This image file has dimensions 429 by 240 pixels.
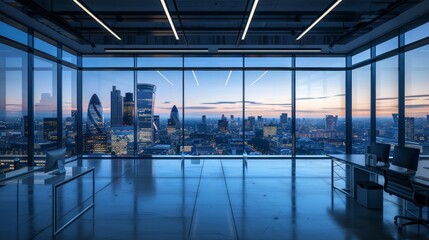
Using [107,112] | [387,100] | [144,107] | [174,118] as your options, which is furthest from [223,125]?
[387,100]

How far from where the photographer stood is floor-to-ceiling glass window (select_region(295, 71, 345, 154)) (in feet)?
29.0

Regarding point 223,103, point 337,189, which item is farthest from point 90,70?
point 337,189

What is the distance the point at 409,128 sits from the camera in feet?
19.9

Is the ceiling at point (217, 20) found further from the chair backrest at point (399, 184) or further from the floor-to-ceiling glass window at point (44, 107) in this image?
the chair backrest at point (399, 184)

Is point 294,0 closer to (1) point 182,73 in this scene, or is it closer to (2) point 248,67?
(2) point 248,67

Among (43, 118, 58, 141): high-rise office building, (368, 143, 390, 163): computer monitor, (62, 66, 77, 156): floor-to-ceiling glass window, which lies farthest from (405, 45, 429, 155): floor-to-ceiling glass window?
(62, 66, 77, 156): floor-to-ceiling glass window

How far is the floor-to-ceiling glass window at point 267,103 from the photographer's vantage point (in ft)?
28.8

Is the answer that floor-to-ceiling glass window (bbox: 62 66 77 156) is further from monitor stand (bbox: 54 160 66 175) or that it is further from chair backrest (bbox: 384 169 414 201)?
chair backrest (bbox: 384 169 414 201)

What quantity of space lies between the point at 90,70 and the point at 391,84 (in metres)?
9.11

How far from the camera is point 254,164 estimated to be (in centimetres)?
811

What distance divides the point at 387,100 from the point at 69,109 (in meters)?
9.40

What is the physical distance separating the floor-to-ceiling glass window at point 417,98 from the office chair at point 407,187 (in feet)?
7.66

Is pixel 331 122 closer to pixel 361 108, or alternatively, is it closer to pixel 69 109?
pixel 361 108

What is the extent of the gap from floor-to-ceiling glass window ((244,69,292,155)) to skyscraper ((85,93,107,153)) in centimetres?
496
